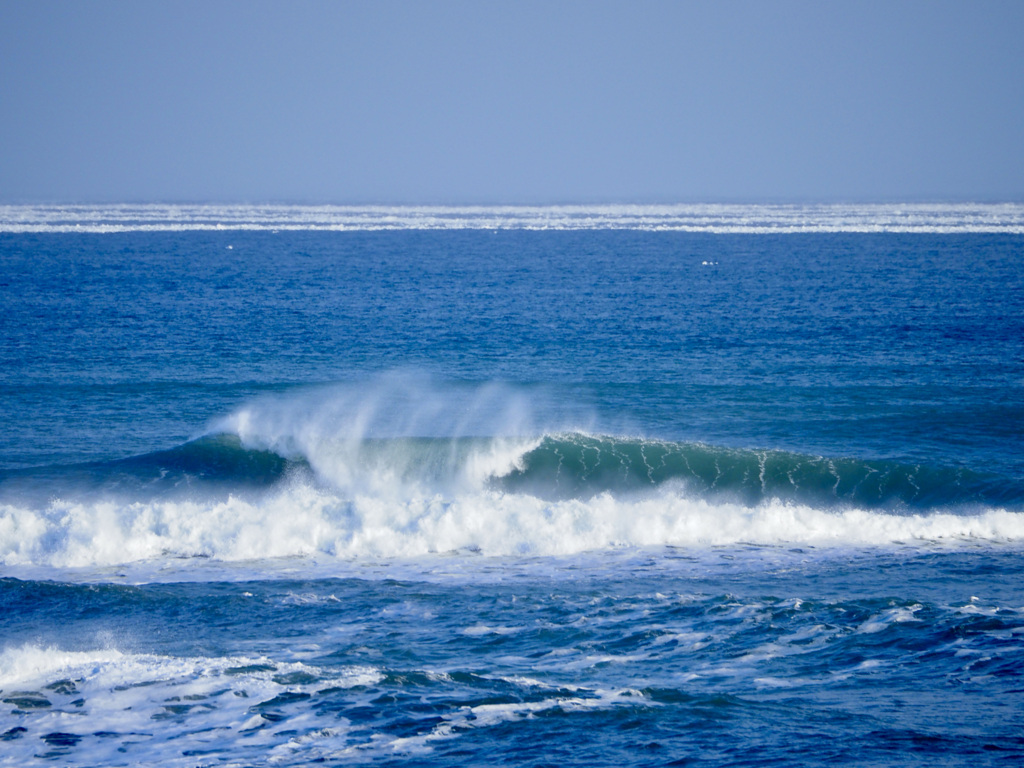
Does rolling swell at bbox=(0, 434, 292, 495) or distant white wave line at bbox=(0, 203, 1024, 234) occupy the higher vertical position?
distant white wave line at bbox=(0, 203, 1024, 234)

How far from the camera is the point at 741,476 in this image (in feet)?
61.7

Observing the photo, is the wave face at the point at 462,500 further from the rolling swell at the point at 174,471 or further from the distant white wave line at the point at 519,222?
the distant white wave line at the point at 519,222

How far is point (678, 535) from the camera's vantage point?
1625cm

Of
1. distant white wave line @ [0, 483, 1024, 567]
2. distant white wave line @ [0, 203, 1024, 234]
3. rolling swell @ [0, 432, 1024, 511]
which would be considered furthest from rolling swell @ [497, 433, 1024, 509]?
distant white wave line @ [0, 203, 1024, 234]

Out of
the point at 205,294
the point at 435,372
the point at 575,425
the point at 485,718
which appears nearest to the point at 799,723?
the point at 485,718

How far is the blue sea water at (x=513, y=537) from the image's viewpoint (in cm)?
972

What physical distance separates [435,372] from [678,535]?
1340 cm

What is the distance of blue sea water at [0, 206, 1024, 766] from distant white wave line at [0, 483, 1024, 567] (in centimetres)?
7

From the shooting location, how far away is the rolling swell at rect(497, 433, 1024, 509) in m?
17.9

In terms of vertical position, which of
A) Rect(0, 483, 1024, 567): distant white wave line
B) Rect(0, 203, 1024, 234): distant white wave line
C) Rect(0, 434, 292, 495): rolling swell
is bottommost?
Rect(0, 483, 1024, 567): distant white wave line

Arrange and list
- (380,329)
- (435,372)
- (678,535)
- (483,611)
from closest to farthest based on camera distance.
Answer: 1. (483,611)
2. (678,535)
3. (435,372)
4. (380,329)

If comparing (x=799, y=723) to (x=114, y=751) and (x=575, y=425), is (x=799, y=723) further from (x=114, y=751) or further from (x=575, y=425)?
(x=575, y=425)

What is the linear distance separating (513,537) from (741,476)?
5147 millimetres

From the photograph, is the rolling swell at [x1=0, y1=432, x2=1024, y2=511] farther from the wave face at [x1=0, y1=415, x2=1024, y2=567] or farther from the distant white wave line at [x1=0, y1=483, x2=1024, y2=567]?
the distant white wave line at [x1=0, y1=483, x2=1024, y2=567]
